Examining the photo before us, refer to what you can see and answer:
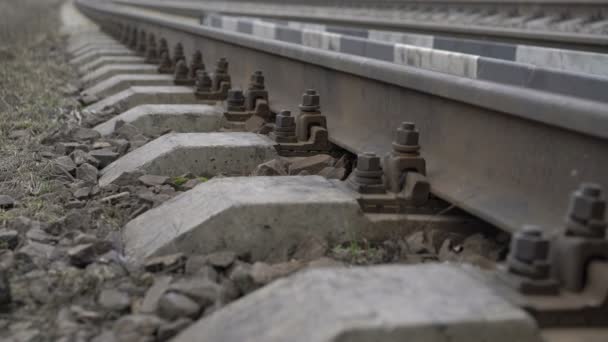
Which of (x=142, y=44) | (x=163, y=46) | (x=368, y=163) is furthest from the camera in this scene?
(x=142, y=44)

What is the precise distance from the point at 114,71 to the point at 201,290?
659 cm

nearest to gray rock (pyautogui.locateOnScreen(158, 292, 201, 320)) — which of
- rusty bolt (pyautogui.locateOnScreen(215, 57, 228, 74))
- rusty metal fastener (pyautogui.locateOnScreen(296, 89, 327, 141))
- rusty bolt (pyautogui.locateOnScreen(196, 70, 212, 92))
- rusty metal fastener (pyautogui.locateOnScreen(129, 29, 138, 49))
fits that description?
rusty metal fastener (pyautogui.locateOnScreen(296, 89, 327, 141))

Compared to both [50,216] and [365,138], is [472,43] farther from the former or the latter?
[50,216]

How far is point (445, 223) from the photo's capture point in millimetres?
3309

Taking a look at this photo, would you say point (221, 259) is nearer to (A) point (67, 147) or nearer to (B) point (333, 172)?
(B) point (333, 172)

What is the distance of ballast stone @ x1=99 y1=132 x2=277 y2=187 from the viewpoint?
4320mm

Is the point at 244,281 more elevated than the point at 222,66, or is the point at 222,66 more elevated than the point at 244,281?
the point at 222,66

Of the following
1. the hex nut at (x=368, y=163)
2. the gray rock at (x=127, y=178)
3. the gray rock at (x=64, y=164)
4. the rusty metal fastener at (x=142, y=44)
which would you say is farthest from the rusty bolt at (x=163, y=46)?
the hex nut at (x=368, y=163)

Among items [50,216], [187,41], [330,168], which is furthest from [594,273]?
[187,41]

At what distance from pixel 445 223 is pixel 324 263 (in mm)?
591

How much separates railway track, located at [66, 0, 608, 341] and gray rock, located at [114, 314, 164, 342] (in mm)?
172

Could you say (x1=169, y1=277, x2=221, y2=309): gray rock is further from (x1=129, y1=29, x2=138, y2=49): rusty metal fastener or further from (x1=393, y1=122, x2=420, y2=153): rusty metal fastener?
(x1=129, y1=29, x2=138, y2=49): rusty metal fastener

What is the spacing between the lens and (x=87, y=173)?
4441 mm

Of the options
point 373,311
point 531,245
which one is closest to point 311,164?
point 531,245
